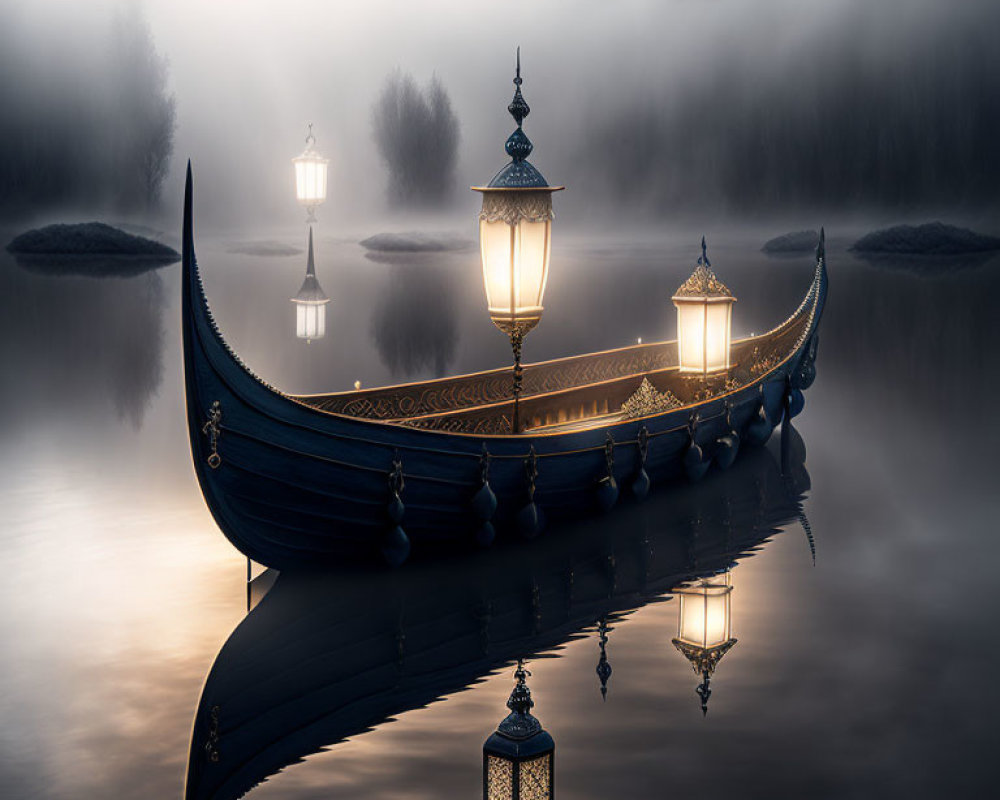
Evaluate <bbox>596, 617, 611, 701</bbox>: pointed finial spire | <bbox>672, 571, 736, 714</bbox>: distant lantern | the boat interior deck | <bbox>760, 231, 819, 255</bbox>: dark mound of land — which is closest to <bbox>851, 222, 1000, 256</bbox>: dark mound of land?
<bbox>760, 231, 819, 255</bbox>: dark mound of land

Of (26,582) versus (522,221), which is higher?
(522,221)

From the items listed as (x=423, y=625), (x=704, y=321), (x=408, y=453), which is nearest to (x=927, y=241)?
(x=704, y=321)

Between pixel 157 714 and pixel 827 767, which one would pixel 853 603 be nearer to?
pixel 827 767

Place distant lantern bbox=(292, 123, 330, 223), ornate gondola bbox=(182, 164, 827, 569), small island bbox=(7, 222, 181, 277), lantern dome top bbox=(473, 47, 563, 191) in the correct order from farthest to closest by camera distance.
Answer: small island bbox=(7, 222, 181, 277)
distant lantern bbox=(292, 123, 330, 223)
lantern dome top bbox=(473, 47, 563, 191)
ornate gondola bbox=(182, 164, 827, 569)

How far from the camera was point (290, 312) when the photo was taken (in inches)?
1026

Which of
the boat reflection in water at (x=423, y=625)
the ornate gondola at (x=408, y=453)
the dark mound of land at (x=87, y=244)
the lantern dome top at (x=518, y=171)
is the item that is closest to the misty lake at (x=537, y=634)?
the boat reflection in water at (x=423, y=625)

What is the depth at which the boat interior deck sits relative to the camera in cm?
1032

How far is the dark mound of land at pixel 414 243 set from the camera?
46.5 metres

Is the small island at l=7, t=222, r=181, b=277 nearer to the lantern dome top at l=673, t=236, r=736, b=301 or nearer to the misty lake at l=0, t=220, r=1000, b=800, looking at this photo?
the misty lake at l=0, t=220, r=1000, b=800

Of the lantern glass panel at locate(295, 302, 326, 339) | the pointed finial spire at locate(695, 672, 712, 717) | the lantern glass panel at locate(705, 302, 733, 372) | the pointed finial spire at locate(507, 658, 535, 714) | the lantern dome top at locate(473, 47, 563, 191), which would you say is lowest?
the pointed finial spire at locate(695, 672, 712, 717)

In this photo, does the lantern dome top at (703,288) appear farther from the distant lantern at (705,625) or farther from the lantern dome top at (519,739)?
the lantern dome top at (519,739)

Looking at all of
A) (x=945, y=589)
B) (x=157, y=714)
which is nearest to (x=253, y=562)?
(x=157, y=714)

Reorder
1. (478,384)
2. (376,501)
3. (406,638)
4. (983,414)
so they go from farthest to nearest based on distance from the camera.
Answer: (983,414)
(478,384)
(376,501)
(406,638)

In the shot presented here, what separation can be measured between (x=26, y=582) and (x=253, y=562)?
1449mm
